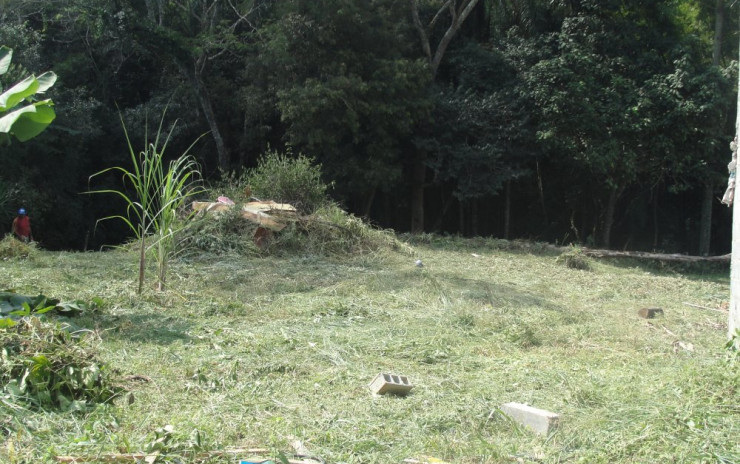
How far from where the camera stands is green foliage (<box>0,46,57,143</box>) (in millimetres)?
4320

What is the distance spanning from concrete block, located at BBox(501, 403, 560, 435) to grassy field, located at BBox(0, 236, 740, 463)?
0.05 metres

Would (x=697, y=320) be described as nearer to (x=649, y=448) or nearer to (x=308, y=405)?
(x=649, y=448)

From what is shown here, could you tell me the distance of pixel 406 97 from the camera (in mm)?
15367

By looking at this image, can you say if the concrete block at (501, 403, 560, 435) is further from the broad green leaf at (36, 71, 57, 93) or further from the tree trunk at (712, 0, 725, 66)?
the tree trunk at (712, 0, 725, 66)

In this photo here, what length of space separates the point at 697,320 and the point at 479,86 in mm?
10974

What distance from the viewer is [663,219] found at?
18.9m

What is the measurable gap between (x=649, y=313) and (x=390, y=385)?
378cm

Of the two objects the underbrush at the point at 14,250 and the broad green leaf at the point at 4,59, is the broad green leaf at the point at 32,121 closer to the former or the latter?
the broad green leaf at the point at 4,59

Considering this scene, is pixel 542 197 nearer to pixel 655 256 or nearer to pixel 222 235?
pixel 655 256

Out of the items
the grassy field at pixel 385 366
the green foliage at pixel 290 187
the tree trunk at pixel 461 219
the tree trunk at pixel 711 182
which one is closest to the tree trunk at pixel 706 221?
the tree trunk at pixel 711 182

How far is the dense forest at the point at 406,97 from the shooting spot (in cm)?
1457

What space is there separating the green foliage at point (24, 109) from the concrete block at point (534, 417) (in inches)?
132

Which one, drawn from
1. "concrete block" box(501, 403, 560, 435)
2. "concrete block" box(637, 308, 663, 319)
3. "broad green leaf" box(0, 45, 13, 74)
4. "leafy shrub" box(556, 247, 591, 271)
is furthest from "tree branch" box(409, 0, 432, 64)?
"concrete block" box(501, 403, 560, 435)

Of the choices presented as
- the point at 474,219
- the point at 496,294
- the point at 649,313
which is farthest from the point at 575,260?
the point at 474,219
